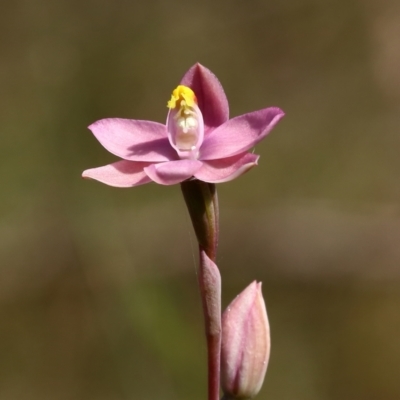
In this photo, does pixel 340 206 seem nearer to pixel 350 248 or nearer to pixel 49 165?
pixel 350 248

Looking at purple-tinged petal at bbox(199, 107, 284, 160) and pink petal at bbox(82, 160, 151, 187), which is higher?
purple-tinged petal at bbox(199, 107, 284, 160)

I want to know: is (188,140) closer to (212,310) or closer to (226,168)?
(226,168)

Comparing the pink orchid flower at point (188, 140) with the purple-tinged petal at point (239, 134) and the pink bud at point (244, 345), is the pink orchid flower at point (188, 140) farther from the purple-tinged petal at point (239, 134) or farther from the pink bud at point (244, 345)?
the pink bud at point (244, 345)

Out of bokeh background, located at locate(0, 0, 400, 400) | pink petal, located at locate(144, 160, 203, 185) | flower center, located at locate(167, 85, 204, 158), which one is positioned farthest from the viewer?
Result: bokeh background, located at locate(0, 0, 400, 400)

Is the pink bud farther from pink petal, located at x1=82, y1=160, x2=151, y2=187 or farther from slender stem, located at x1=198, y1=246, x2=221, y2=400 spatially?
pink petal, located at x1=82, y1=160, x2=151, y2=187

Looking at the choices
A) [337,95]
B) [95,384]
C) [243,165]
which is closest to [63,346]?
[95,384]

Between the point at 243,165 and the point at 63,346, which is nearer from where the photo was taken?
the point at 243,165

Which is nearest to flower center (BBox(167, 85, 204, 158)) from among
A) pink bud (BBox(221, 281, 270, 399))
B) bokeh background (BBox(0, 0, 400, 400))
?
pink bud (BBox(221, 281, 270, 399))
